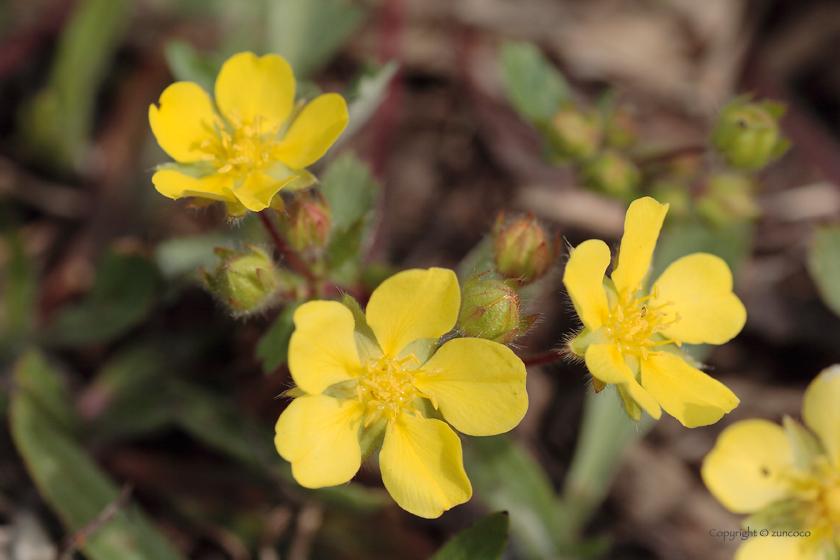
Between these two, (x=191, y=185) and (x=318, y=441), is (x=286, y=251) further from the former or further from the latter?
(x=318, y=441)

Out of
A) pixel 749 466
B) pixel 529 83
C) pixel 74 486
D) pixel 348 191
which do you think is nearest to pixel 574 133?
pixel 529 83

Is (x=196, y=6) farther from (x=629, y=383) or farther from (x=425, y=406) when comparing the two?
(x=629, y=383)

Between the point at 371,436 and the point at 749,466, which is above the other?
the point at 371,436

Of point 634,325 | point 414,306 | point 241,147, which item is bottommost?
point 634,325

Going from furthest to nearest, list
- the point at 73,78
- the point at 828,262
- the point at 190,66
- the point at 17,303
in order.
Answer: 1. the point at 73,78
2. the point at 828,262
3. the point at 17,303
4. the point at 190,66

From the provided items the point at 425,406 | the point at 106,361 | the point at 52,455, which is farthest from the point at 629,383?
the point at 106,361

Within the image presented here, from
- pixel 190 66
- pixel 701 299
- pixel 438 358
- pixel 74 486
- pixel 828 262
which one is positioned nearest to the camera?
pixel 438 358
